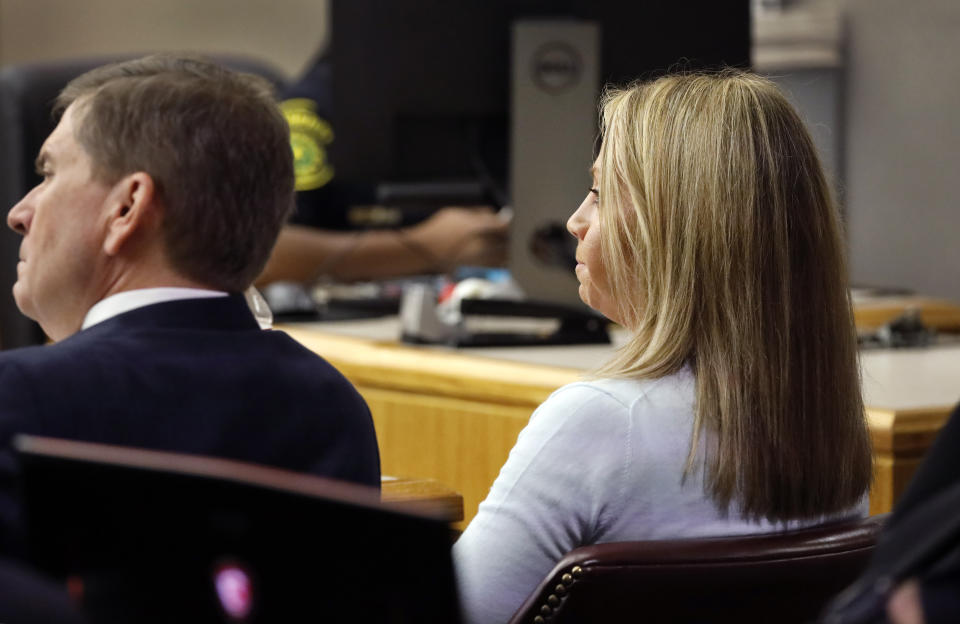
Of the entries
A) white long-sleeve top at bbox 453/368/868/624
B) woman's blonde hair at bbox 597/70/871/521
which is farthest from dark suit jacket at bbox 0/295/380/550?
woman's blonde hair at bbox 597/70/871/521

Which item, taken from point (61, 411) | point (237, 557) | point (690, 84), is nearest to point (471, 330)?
point (690, 84)

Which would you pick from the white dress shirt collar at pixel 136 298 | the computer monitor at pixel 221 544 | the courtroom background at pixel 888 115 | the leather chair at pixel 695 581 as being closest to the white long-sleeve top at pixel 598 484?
the leather chair at pixel 695 581

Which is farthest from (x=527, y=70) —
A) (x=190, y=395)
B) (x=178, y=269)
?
(x=190, y=395)

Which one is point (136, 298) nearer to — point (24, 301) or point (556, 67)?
point (24, 301)

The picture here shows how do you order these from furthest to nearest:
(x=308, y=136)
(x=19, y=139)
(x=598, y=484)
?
(x=308, y=136) < (x=19, y=139) < (x=598, y=484)

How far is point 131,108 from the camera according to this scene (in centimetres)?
111

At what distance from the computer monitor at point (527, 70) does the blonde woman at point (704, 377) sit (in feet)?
4.10

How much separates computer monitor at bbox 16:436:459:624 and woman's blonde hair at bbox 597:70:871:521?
608 mm

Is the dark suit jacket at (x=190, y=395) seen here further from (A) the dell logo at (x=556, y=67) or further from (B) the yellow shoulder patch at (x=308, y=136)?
(B) the yellow shoulder patch at (x=308, y=136)

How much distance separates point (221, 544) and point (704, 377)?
0.65 metres

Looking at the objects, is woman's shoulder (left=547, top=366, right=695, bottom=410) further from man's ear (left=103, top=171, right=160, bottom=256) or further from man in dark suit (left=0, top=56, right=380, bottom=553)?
man's ear (left=103, top=171, right=160, bottom=256)

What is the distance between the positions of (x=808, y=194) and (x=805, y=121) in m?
0.09

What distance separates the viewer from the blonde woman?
3.56 ft

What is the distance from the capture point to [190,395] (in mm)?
1018
